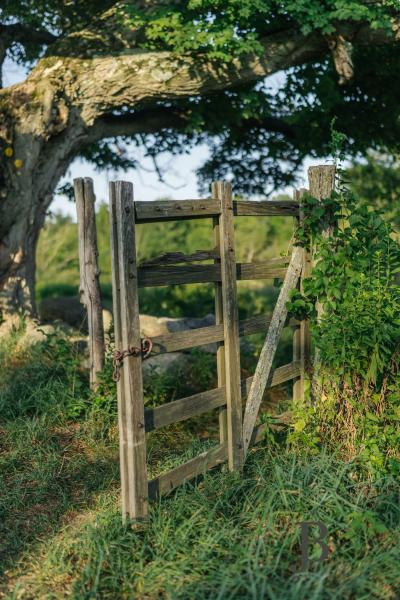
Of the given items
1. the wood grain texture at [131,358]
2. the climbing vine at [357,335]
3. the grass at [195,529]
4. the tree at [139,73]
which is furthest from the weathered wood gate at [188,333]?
the tree at [139,73]

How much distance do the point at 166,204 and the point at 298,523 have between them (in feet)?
7.22

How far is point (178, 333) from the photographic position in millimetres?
4555

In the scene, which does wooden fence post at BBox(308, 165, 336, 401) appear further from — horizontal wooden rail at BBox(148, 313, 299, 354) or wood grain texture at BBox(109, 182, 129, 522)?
wood grain texture at BBox(109, 182, 129, 522)

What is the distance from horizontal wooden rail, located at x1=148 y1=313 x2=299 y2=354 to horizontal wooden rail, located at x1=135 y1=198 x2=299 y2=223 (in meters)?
0.79

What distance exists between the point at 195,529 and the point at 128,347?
119 cm

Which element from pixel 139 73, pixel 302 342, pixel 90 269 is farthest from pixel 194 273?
pixel 139 73

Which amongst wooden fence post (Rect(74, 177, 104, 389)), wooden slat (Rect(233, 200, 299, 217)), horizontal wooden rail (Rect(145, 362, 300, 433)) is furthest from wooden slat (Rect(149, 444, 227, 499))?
wooden fence post (Rect(74, 177, 104, 389))

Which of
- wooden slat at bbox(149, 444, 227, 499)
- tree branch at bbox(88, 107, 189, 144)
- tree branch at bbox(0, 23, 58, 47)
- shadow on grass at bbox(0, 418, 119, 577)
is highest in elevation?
tree branch at bbox(0, 23, 58, 47)

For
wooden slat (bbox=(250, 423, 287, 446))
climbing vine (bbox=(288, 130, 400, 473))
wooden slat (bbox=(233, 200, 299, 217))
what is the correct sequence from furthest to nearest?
wooden slat (bbox=(250, 423, 287, 446)), wooden slat (bbox=(233, 200, 299, 217)), climbing vine (bbox=(288, 130, 400, 473))

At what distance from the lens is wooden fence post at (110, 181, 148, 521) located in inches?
160

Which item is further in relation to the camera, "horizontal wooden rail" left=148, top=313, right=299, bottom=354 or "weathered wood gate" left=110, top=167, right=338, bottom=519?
"horizontal wooden rail" left=148, top=313, right=299, bottom=354

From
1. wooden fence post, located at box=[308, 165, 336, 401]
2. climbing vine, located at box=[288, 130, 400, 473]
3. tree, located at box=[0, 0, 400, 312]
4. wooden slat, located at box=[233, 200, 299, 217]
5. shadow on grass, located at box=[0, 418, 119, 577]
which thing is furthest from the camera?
tree, located at box=[0, 0, 400, 312]

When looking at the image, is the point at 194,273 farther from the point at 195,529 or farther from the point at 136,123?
the point at 136,123

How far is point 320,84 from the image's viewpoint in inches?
Result: 401
